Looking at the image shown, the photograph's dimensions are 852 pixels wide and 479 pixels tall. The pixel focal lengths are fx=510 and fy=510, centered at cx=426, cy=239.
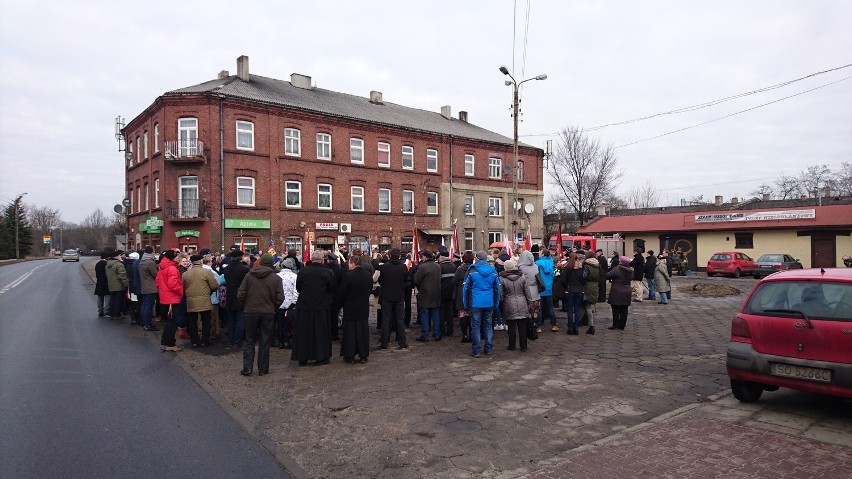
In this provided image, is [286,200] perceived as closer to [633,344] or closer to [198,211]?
[198,211]

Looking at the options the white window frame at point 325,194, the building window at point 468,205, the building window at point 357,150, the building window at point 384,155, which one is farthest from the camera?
the building window at point 468,205

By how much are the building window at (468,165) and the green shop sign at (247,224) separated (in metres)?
17.3

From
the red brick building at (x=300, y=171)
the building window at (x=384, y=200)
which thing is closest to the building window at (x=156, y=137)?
the red brick building at (x=300, y=171)

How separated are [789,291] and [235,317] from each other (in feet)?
29.7

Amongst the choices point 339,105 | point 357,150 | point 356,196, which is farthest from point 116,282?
point 339,105

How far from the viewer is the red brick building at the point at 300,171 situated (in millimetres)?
29078

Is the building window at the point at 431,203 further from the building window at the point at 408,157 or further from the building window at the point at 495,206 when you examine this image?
the building window at the point at 495,206

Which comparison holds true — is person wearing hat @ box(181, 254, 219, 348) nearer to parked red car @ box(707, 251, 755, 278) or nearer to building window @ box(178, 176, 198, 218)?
building window @ box(178, 176, 198, 218)

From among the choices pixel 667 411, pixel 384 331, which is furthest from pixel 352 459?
pixel 384 331

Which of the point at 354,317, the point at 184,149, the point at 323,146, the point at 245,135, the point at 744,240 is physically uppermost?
the point at 245,135

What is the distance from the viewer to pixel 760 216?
34.6 metres

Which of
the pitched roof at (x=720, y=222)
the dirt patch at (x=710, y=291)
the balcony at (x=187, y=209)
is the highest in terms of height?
the balcony at (x=187, y=209)

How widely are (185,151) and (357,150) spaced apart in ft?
36.3

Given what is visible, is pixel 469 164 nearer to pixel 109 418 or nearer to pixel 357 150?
pixel 357 150
